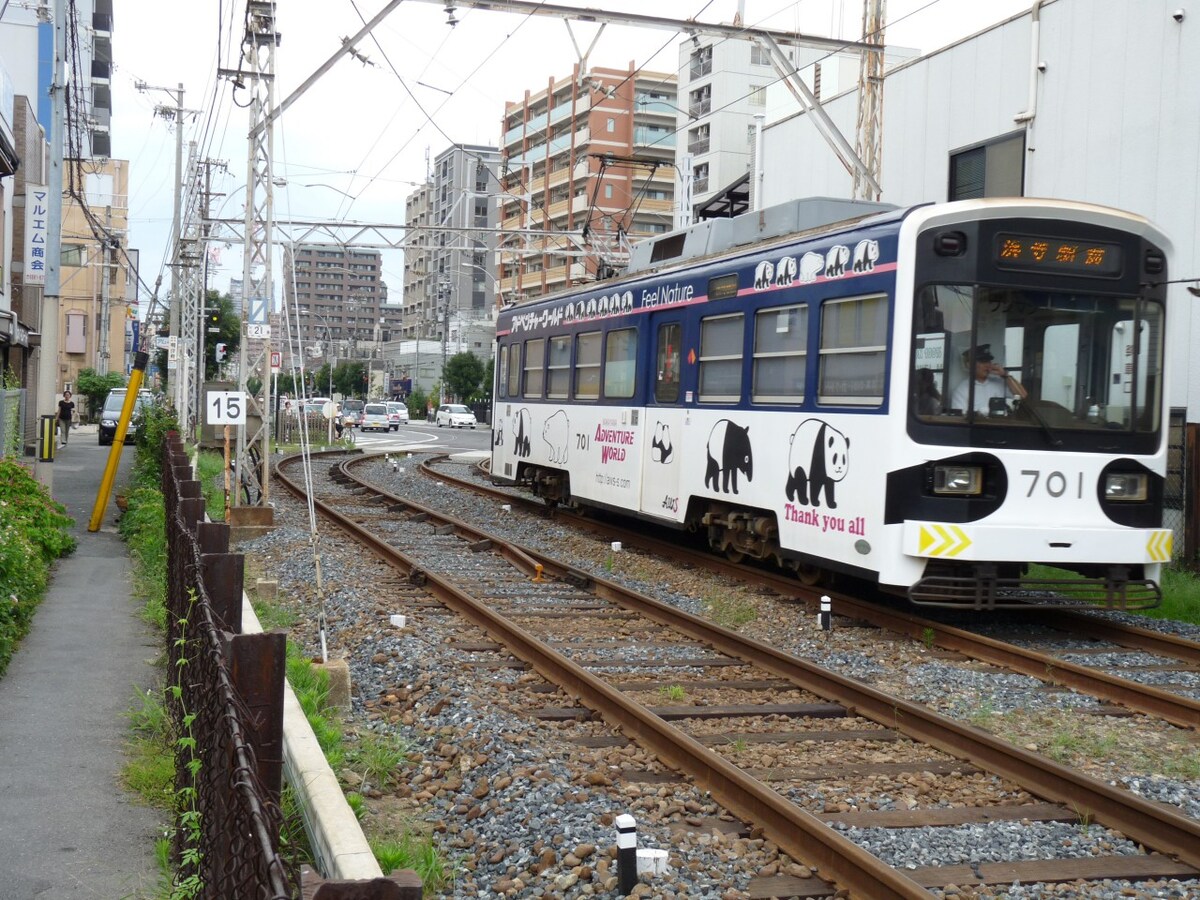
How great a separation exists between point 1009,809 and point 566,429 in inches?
454

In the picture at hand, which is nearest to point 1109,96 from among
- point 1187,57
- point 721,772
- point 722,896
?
point 1187,57

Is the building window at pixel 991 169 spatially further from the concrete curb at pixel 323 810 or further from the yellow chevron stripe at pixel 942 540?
the concrete curb at pixel 323 810

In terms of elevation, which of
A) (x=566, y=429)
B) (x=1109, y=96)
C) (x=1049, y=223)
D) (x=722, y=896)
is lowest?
(x=722, y=896)

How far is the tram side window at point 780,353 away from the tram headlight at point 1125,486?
2520 millimetres

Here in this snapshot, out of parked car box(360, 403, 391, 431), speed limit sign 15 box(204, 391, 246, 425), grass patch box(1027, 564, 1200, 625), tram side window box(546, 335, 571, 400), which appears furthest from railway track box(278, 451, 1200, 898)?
parked car box(360, 403, 391, 431)

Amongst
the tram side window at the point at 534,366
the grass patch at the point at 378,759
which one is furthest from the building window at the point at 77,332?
the grass patch at the point at 378,759

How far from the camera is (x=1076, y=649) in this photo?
9.53 metres

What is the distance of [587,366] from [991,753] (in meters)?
10.3

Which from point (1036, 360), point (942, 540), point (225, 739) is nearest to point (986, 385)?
point (1036, 360)

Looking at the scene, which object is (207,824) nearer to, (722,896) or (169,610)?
(722,896)

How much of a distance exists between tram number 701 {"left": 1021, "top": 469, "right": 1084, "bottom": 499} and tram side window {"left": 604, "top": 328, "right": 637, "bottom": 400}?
5811mm

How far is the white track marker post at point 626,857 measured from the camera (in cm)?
458

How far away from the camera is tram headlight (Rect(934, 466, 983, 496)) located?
9297 mm

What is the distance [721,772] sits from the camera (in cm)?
571
